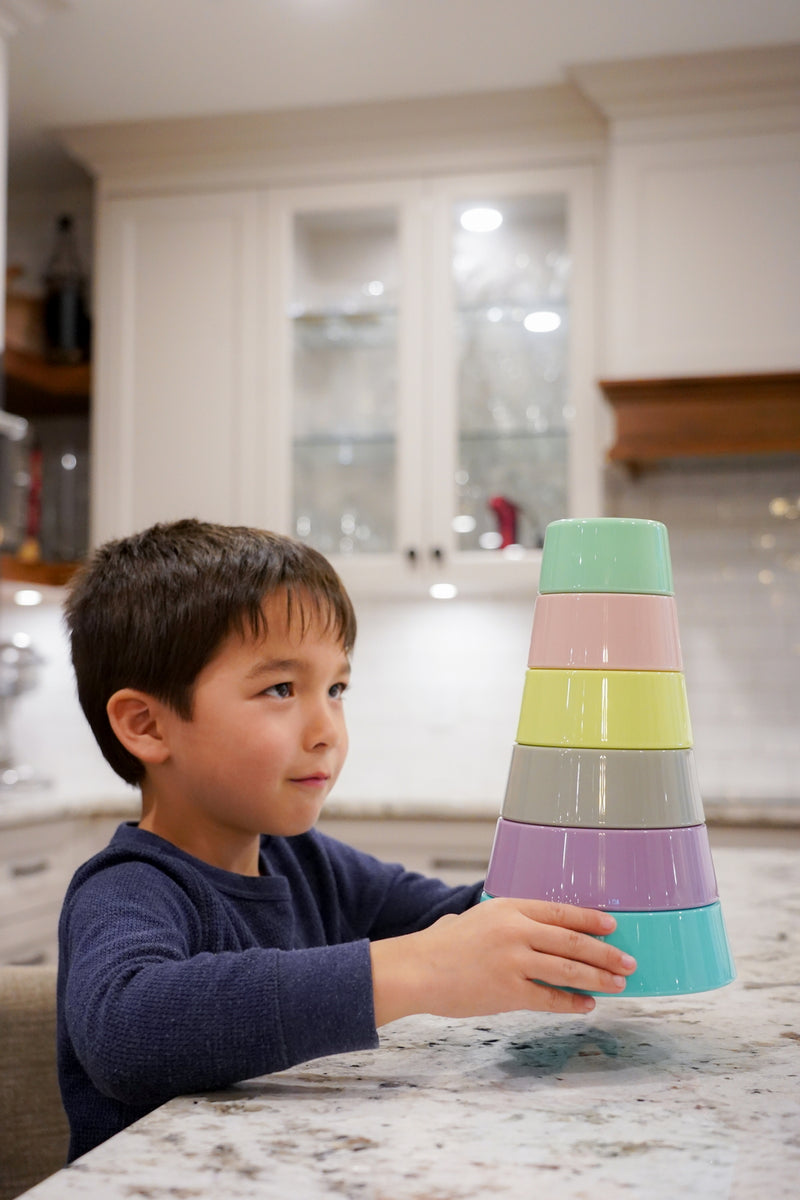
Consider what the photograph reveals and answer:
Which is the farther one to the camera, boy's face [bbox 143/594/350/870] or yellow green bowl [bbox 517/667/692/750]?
boy's face [bbox 143/594/350/870]

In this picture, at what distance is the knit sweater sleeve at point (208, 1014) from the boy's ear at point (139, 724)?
24cm

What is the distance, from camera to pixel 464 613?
3.18m

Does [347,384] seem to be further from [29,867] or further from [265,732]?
[265,732]

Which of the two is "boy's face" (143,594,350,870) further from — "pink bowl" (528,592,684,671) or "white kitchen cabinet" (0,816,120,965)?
"white kitchen cabinet" (0,816,120,965)

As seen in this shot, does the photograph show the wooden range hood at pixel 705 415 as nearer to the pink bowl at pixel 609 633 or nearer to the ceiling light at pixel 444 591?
the ceiling light at pixel 444 591

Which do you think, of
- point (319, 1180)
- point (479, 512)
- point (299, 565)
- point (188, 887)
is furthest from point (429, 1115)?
point (479, 512)

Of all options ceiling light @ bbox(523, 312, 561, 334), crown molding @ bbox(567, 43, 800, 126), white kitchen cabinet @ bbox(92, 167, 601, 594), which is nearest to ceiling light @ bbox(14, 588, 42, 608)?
white kitchen cabinet @ bbox(92, 167, 601, 594)

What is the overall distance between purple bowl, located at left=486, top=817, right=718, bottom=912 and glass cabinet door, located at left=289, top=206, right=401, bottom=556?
2.39 meters

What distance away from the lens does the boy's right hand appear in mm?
546

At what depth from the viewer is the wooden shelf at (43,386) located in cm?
303

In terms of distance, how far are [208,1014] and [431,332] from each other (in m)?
2.59

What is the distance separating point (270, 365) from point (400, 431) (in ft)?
1.31

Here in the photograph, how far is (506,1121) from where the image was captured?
0.47 meters

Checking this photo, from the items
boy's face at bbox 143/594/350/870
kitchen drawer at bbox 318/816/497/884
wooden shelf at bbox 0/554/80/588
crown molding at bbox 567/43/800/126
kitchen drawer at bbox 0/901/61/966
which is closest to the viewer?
boy's face at bbox 143/594/350/870
